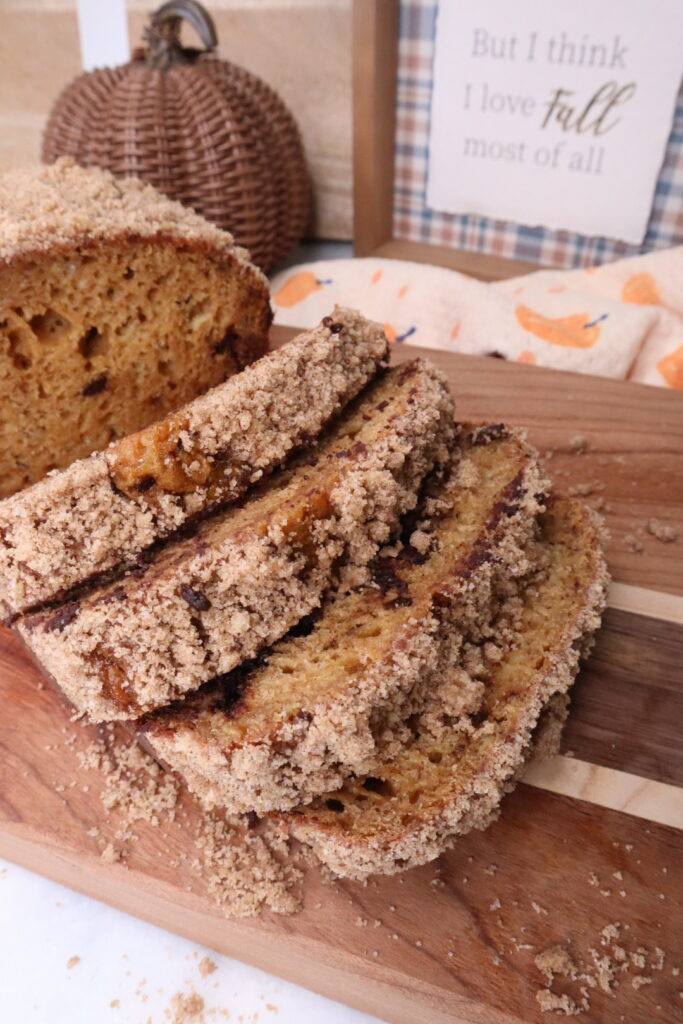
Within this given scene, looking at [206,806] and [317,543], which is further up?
[317,543]

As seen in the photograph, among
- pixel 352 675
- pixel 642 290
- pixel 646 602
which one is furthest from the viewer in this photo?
pixel 642 290

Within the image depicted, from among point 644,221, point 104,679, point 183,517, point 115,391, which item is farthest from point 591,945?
point 644,221

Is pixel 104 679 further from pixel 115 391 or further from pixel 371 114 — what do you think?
pixel 371 114

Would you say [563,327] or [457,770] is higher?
[457,770]

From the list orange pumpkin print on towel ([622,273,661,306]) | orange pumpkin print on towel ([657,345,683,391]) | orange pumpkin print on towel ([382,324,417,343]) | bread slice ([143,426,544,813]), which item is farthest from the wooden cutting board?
orange pumpkin print on towel ([622,273,661,306])

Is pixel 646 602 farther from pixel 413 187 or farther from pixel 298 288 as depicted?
pixel 413 187

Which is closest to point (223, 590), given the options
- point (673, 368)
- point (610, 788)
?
point (610, 788)
